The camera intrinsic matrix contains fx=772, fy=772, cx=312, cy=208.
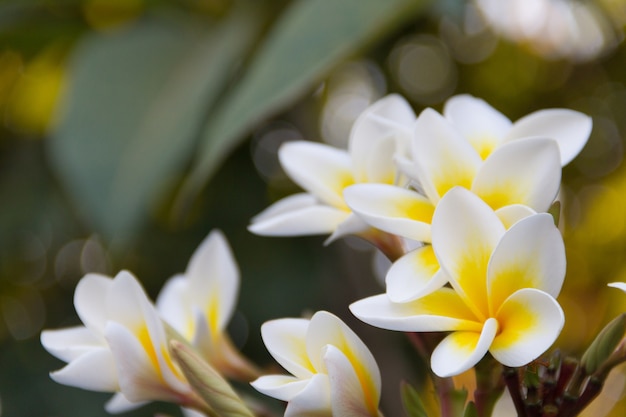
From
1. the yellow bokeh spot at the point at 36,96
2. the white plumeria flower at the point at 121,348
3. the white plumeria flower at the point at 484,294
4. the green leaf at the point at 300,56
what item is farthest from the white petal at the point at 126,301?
the yellow bokeh spot at the point at 36,96

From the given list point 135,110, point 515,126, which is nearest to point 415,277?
point 515,126

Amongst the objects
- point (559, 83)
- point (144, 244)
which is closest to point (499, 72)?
point (559, 83)

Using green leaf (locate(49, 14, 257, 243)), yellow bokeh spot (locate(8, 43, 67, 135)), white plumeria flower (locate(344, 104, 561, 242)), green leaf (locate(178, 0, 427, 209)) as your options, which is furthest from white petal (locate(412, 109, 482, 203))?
yellow bokeh spot (locate(8, 43, 67, 135))

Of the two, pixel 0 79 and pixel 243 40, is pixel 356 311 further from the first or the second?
pixel 0 79

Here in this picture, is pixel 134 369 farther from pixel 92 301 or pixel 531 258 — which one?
pixel 531 258

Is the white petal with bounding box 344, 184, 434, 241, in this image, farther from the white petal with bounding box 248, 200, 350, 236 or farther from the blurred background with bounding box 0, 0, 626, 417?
the blurred background with bounding box 0, 0, 626, 417

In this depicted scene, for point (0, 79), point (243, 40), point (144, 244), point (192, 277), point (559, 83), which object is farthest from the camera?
point (0, 79)

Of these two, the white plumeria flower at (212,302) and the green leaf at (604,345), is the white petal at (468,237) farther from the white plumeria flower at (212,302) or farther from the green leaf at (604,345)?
the white plumeria flower at (212,302)
